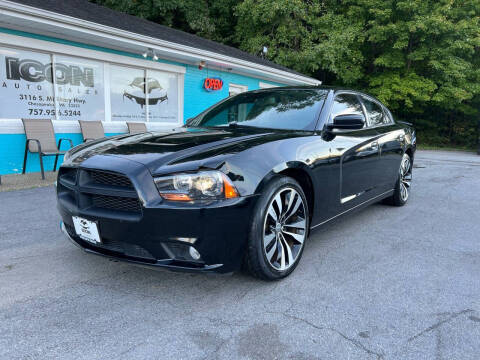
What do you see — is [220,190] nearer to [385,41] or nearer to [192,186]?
[192,186]

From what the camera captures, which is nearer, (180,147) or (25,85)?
(180,147)

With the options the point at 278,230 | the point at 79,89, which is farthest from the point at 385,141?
the point at 79,89

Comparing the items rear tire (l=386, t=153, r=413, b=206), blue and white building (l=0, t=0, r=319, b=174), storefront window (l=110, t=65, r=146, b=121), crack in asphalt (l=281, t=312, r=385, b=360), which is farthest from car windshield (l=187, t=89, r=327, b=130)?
storefront window (l=110, t=65, r=146, b=121)

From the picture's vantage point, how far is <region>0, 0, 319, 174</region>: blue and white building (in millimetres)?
6254

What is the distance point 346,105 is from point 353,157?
606 millimetres

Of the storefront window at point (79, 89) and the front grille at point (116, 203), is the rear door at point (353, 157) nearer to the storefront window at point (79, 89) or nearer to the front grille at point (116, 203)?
the front grille at point (116, 203)

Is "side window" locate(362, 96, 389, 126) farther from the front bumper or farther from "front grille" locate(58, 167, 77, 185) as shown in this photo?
"front grille" locate(58, 167, 77, 185)

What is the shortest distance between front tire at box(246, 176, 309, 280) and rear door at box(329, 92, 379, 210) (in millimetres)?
666

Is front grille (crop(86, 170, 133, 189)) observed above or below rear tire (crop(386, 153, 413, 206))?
above

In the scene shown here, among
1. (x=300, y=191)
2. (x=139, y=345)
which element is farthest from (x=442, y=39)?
(x=139, y=345)

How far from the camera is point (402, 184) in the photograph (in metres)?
4.86

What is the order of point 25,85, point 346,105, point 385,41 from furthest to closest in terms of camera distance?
point 385,41
point 25,85
point 346,105

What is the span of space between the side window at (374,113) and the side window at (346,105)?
0.88 feet

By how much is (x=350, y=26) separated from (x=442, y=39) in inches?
188
